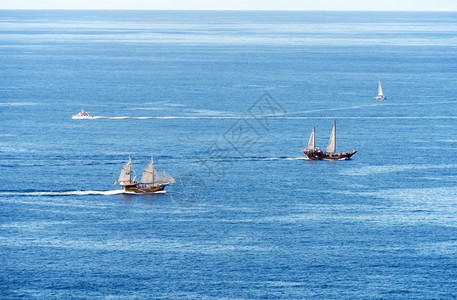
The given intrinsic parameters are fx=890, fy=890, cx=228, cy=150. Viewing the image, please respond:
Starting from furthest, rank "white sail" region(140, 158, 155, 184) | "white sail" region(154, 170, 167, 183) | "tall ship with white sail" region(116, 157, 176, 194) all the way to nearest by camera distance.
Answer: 1. "white sail" region(154, 170, 167, 183)
2. "white sail" region(140, 158, 155, 184)
3. "tall ship with white sail" region(116, 157, 176, 194)

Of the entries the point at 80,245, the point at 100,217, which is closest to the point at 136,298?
the point at 80,245

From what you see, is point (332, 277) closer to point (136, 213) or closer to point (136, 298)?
point (136, 298)

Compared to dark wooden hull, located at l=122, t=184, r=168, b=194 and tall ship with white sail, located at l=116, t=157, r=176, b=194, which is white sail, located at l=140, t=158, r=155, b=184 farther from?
dark wooden hull, located at l=122, t=184, r=168, b=194

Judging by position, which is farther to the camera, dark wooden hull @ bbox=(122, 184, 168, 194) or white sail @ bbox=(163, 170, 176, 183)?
white sail @ bbox=(163, 170, 176, 183)

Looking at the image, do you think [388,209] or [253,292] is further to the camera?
[388,209]

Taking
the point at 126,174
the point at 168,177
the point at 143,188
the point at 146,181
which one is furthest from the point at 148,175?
the point at 126,174

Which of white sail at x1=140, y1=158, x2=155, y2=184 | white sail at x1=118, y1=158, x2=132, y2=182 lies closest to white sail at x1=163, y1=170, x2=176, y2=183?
white sail at x1=140, y1=158, x2=155, y2=184

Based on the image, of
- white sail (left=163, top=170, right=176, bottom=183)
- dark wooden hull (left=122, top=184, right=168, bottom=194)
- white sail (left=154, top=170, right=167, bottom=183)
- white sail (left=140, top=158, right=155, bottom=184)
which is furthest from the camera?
white sail (left=163, top=170, right=176, bottom=183)

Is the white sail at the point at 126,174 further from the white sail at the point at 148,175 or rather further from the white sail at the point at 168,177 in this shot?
the white sail at the point at 168,177

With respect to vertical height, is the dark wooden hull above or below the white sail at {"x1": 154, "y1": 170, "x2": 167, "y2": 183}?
below
